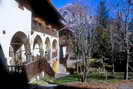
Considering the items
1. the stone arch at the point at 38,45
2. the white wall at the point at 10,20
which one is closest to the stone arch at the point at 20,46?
the white wall at the point at 10,20

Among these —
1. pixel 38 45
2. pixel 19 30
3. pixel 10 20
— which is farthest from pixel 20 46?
pixel 10 20

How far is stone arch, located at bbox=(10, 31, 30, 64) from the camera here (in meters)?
13.4

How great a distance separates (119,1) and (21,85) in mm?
12129

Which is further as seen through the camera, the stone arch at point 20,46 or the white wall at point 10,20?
the stone arch at point 20,46

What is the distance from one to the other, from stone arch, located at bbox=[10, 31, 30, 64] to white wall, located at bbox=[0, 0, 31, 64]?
1.10 meters

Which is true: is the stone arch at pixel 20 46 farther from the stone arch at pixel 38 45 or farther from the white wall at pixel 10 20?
the stone arch at pixel 38 45

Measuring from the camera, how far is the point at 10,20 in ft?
34.5

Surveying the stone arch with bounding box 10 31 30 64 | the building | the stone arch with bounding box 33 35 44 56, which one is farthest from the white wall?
the stone arch with bounding box 33 35 44 56

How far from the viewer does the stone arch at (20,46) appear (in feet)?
43.8

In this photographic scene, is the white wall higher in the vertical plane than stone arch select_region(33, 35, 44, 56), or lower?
higher

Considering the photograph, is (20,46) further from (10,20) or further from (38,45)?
(10,20)

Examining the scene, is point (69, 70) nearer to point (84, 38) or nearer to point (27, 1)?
point (84, 38)

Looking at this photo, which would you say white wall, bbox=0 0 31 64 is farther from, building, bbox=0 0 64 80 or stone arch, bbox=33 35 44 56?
stone arch, bbox=33 35 44 56

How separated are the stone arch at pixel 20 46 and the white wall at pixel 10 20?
110cm
